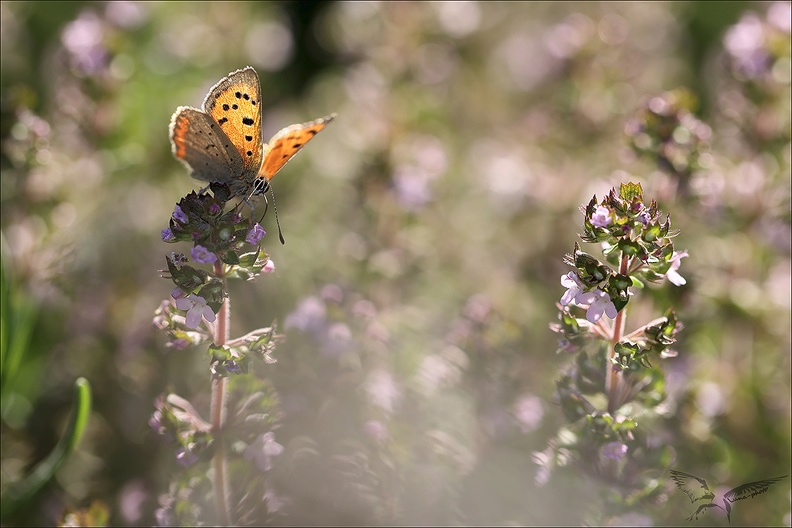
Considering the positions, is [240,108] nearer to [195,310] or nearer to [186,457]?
[195,310]

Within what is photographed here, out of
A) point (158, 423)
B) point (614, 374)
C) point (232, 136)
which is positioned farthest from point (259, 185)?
point (614, 374)

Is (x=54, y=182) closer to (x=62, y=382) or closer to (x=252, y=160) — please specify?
(x=62, y=382)

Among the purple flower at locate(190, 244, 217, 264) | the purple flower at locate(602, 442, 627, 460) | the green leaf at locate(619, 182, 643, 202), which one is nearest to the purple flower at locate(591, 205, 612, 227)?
the green leaf at locate(619, 182, 643, 202)

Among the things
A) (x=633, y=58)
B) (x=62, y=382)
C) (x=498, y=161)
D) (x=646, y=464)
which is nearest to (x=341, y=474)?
(x=646, y=464)

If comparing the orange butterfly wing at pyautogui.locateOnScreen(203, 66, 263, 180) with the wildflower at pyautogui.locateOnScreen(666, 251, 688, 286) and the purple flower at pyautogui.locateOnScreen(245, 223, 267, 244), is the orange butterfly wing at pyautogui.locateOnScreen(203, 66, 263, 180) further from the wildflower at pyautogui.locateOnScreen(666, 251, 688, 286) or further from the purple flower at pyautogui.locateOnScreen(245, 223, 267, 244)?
the wildflower at pyautogui.locateOnScreen(666, 251, 688, 286)

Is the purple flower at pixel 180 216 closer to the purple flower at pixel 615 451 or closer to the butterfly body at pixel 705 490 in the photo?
the purple flower at pixel 615 451
